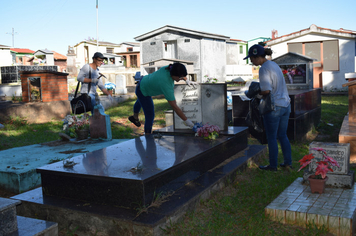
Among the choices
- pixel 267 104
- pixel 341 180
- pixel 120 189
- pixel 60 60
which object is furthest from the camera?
pixel 60 60

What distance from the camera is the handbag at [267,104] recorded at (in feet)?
14.8

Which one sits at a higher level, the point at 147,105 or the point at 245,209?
the point at 147,105

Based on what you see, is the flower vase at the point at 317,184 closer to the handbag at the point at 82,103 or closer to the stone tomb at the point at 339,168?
the stone tomb at the point at 339,168

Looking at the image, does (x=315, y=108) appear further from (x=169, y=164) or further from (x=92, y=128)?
(x=169, y=164)

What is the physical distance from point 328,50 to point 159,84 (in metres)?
17.4

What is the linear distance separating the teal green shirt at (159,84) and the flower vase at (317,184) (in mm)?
2181

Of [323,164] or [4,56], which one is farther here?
[4,56]

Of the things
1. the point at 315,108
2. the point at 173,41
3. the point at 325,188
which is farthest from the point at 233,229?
the point at 173,41

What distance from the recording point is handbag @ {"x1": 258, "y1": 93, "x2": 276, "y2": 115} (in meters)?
4.50

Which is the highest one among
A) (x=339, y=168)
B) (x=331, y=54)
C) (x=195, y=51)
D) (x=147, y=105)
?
(x=195, y=51)

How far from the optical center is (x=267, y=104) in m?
4.51

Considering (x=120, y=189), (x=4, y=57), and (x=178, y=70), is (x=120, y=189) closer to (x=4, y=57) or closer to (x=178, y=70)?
(x=178, y=70)

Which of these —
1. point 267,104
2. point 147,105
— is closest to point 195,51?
point 147,105

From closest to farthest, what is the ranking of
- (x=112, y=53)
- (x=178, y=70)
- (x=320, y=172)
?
(x=320, y=172) → (x=178, y=70) → (x=112, y=53)
